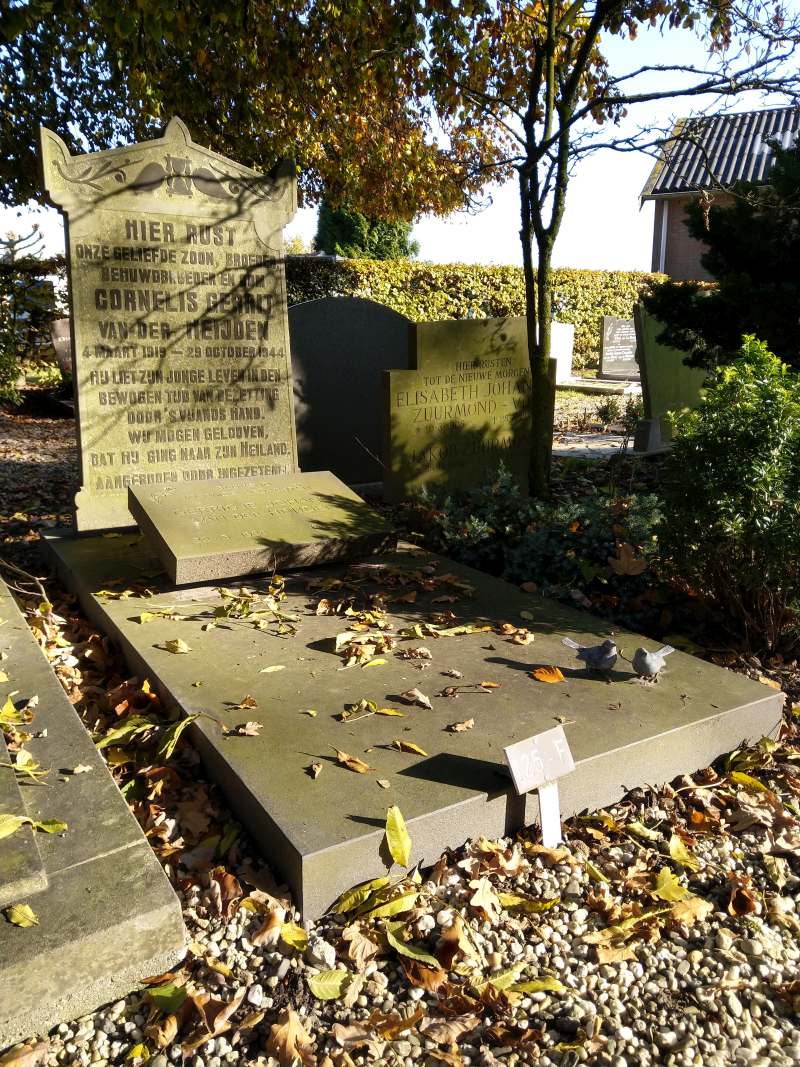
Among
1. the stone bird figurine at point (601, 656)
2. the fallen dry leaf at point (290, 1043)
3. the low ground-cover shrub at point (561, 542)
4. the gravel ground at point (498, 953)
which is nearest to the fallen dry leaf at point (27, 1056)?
the gravel ground at point (498, 953)

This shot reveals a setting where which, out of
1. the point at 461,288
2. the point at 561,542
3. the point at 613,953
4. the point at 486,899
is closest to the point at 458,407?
the point at 561,542

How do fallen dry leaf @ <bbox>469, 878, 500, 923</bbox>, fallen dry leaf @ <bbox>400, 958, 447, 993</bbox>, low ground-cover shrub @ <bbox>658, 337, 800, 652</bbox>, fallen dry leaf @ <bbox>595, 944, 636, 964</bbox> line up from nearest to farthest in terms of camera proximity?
fallen dry leaf @ <bbox>400, 958, 447, 993</bbox> < fallen dry leaf @ <bbox>595, 944, 636, 964</bbox> < fallen dry leaf @ <bbox>469, 878, 500, 923</bbox> < low ground-cover shrub @ <bbox>658, 337, 800, 652</bbox>

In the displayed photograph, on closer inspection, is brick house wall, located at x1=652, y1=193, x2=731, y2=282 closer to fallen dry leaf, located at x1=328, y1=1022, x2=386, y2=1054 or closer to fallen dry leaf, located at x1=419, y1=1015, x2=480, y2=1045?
fallen dry leaf, located at x1=419, y1=1015, x2=480, y2=1045

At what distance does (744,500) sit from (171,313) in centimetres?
389

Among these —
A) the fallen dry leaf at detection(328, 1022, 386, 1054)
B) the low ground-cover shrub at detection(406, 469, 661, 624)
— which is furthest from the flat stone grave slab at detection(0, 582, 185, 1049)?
the low ground-cover shrub at detection(406, 469, 661, 624)

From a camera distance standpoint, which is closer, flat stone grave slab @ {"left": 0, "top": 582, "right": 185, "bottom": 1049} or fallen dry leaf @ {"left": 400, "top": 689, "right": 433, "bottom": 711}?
flat stone grave slab @ {"left": 0, "top": 582, "right": 185, "bottom": 1049}

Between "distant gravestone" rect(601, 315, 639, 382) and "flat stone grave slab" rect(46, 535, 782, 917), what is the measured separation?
15337 millimetres

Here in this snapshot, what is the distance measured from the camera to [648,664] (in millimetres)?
3477

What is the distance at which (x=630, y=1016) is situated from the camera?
2.08m

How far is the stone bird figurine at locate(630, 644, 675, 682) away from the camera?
348 centimetres

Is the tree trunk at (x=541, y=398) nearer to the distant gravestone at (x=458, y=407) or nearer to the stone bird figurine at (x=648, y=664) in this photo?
the distant gravestone at (x=458, y=407)

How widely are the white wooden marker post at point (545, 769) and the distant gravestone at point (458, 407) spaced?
4.37 metres

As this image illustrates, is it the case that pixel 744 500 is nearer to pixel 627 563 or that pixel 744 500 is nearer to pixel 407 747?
pixel 627 563

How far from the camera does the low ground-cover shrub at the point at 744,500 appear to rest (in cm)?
379
